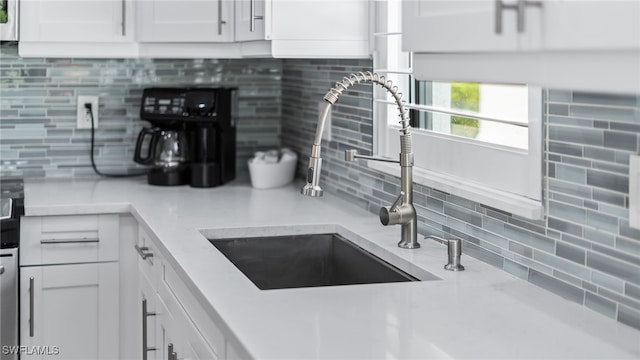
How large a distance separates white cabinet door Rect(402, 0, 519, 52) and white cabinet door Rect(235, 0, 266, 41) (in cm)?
109

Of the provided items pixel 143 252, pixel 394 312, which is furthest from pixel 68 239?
pixel 394 312

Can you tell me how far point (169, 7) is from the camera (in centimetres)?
307

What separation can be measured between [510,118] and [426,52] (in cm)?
59

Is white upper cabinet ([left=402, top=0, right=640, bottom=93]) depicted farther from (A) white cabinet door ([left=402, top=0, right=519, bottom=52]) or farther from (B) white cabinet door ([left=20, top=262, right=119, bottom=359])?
(B) white cabinet door ([left=20, top=262, right=119, bottom=359])

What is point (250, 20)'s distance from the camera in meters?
2.68

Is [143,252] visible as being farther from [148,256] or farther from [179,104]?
[179,104]

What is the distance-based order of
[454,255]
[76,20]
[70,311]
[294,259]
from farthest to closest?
[76,20], [70,311], [294,259], [454,255]

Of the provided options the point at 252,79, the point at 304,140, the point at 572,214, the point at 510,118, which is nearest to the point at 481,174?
the point at 510,118

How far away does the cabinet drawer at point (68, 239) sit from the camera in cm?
281

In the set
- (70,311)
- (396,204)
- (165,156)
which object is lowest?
(70,311)

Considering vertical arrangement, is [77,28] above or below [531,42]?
above

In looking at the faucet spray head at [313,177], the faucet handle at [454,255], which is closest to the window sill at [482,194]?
the faucet handle at [454,255]

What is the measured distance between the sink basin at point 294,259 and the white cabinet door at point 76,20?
108 centimetres

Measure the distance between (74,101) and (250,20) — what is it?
3.60ft
